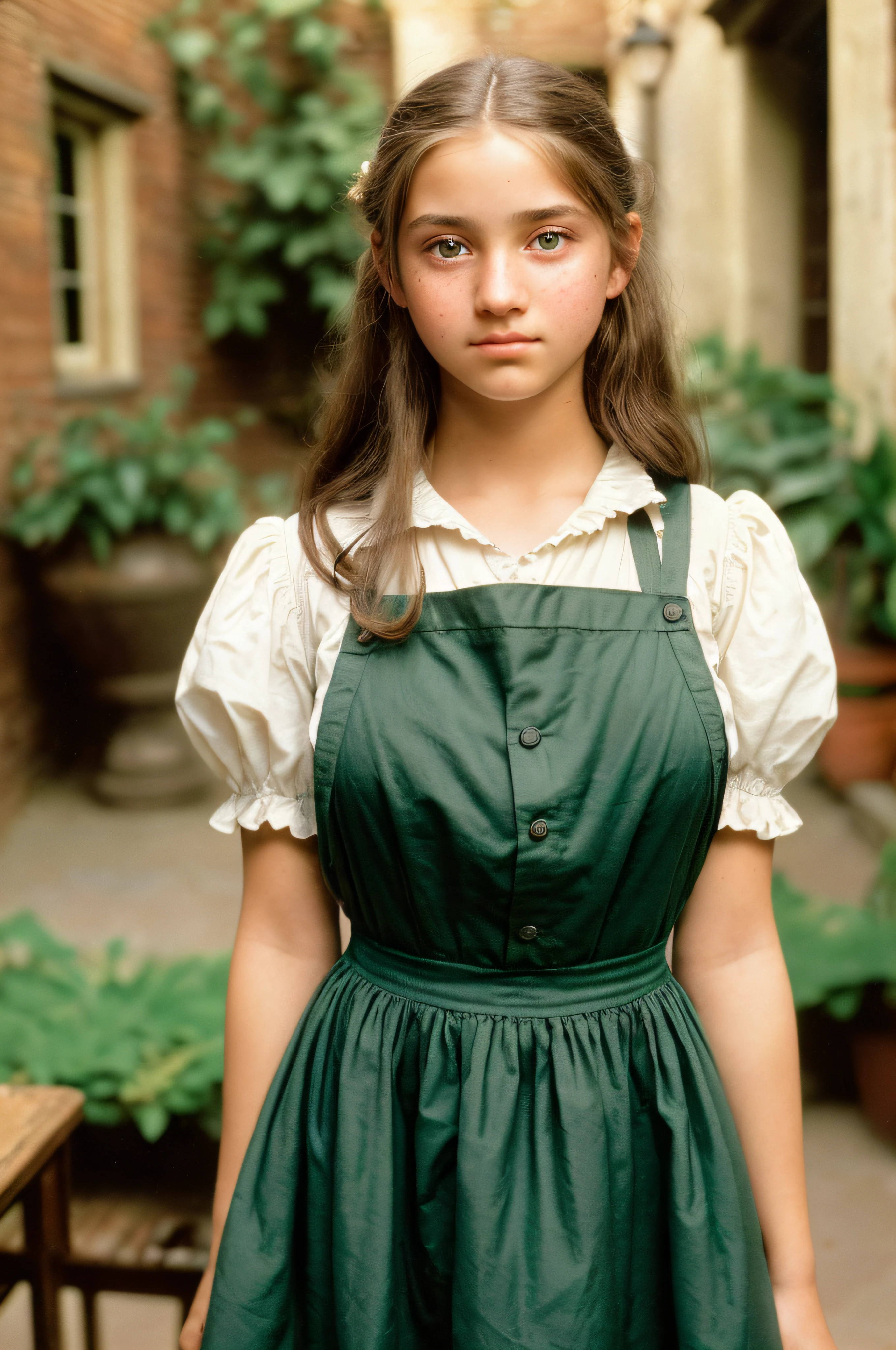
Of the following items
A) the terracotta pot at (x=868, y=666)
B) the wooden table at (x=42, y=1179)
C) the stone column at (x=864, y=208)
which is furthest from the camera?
the terracotta pot at (x=868, y=666)

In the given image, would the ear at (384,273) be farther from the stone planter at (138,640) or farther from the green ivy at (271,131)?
the green ivy at (271,131)

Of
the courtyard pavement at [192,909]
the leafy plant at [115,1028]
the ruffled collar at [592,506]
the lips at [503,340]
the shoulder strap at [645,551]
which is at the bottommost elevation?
the courtyard pavement at [192,909]

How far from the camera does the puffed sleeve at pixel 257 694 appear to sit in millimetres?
1114

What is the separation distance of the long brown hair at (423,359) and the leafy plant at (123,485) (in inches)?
129

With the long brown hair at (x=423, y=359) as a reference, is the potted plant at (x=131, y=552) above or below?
below

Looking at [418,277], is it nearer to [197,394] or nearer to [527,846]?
[527,846]

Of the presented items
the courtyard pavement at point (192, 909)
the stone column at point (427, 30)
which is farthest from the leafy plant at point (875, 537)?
the stone column at point (427, 30)

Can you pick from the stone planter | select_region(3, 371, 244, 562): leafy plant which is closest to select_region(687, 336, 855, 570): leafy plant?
select_region(3, 371, 244, 562): leafy plant

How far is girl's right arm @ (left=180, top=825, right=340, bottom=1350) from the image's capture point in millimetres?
1154

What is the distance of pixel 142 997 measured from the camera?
2730 millimetres

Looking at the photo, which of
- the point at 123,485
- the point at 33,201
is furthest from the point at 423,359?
the point at 33,201

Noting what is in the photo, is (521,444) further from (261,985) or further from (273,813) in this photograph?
(261,985)

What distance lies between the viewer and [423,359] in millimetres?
1210

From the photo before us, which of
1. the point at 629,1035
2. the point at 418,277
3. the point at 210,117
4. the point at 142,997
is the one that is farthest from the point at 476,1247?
the point at 210,117
